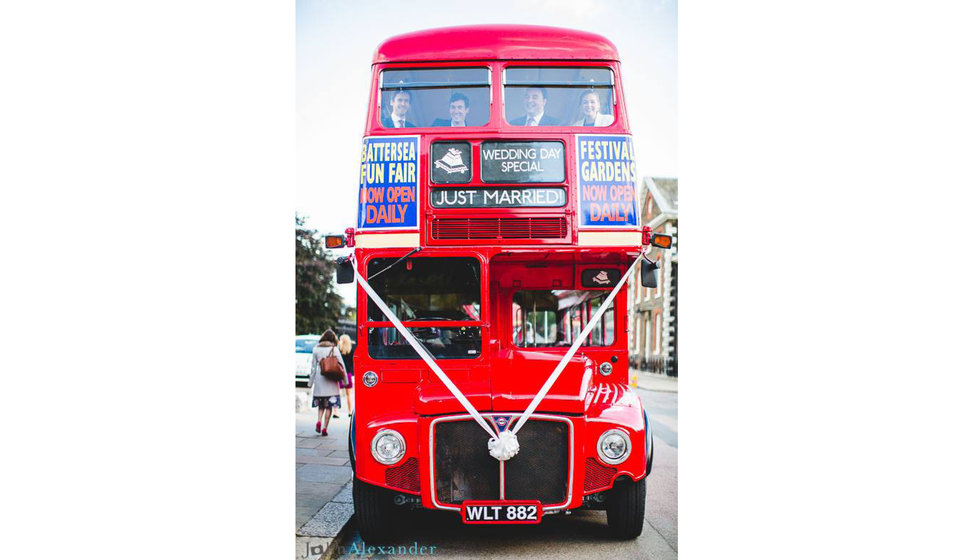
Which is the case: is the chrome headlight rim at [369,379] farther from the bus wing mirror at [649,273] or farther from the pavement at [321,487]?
the bus wing mirror at [649,273]

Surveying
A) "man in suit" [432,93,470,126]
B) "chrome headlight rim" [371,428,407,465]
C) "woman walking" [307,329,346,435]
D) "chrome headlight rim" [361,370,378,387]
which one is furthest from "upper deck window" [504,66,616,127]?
"woman walking" [307,329,346,435]

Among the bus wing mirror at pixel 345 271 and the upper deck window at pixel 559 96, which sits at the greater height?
the upper deck window at pixel 559 96

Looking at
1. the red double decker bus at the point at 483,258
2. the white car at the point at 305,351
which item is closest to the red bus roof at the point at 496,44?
the red double decker bus at the point at 483,258

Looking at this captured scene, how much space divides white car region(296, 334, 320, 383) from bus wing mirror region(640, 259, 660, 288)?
3334mm

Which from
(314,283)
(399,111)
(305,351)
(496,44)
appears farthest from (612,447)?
(305,351)

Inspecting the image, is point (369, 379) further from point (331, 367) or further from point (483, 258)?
point (331, 367)

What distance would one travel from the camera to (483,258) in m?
4.51

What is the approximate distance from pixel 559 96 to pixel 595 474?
2.76 metres

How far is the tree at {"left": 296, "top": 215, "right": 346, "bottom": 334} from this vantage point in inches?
187

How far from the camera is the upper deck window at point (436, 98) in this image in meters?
4.66

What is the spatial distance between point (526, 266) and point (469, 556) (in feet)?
7.33

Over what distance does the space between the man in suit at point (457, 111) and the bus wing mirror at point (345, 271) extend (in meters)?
1.23

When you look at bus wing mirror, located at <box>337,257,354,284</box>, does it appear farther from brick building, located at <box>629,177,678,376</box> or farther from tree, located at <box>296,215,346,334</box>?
brick building, located at <box>629,177,678,376</box>
